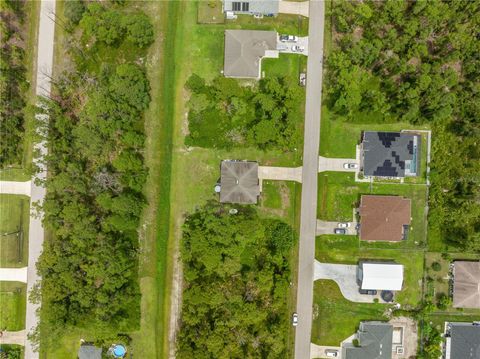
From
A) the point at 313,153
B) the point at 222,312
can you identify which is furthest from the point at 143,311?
the point at 313,153

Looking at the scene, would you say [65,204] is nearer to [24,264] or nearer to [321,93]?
[24,264]

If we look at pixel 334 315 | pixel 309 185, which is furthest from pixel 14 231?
pixel 334 315

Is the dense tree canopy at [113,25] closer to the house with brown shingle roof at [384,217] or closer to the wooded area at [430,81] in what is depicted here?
the wooded area at [430,81]

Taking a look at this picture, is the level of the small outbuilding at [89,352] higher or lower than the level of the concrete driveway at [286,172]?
lower

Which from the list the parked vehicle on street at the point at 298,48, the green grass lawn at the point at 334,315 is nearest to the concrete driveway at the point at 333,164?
the parked vehicle on street at the point at 298,48

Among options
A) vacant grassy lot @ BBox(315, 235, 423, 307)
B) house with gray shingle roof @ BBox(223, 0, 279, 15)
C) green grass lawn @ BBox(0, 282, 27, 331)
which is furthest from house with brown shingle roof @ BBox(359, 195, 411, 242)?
green grass lawn @ BBox(0, 282, 27, 331)

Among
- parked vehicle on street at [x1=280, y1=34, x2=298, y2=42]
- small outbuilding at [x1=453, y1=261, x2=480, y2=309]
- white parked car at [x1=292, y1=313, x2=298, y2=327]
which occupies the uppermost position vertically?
parked vehicle on street at [x1=280, y1=34, x2=298, y2=42]

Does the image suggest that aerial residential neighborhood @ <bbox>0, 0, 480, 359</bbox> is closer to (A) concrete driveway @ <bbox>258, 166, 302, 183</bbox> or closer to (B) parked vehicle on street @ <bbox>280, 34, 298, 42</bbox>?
(A) concrete driveway @ <bbox>258, 166, 302, 183</bbox>
